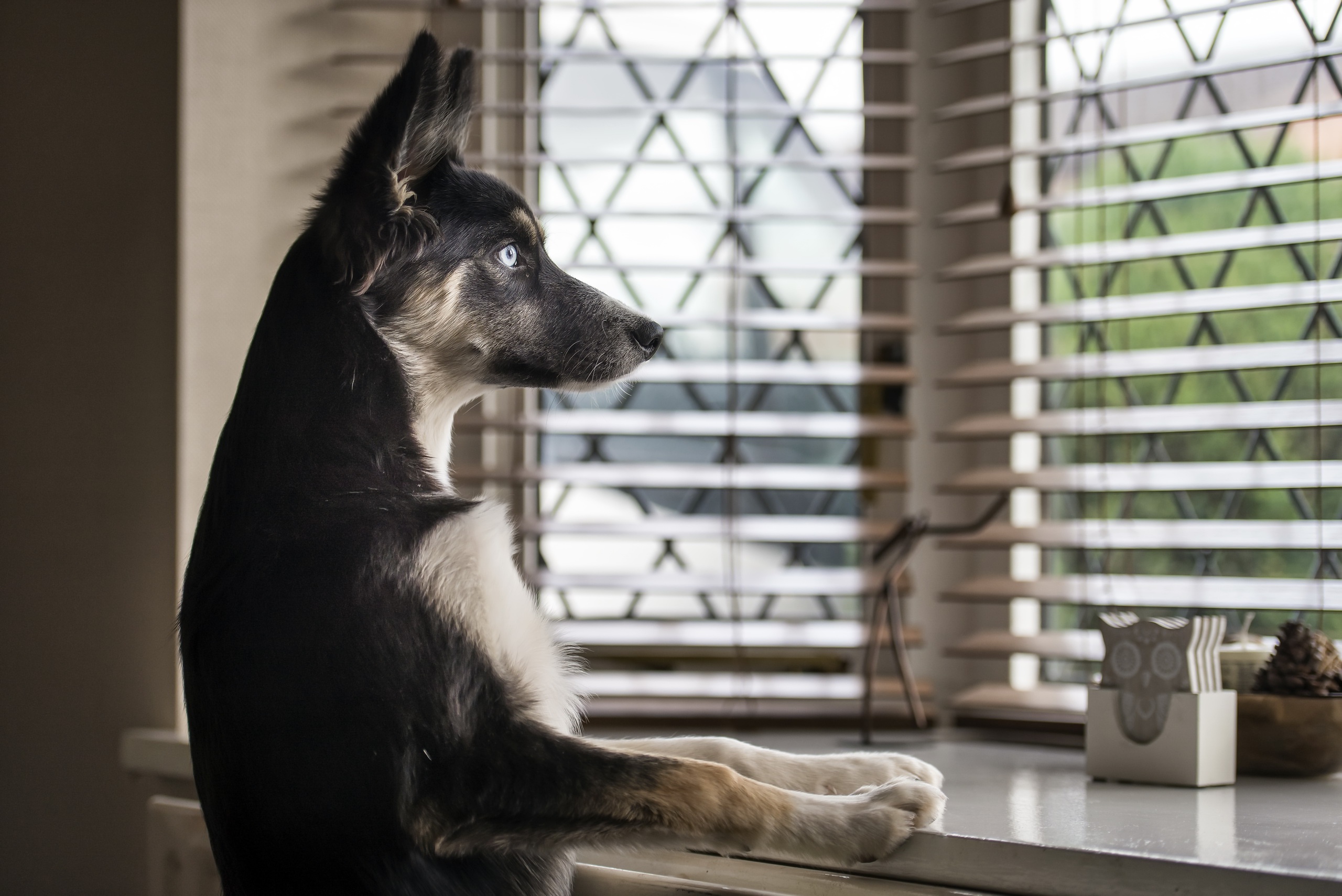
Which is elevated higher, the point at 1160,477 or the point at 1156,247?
the point at 1156,247

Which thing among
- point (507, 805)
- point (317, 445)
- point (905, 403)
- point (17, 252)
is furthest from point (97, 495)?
point (905, 403)

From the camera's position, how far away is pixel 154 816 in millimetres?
1628

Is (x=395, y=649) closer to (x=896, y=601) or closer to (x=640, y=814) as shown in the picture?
(x=640, y=814)

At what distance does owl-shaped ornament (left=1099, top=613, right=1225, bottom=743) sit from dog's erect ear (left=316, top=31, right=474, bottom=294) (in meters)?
0.91

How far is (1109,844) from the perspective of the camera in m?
1.02

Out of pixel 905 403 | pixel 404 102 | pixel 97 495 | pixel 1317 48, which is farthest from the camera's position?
pixel 905 403

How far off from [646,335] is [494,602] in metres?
0.40

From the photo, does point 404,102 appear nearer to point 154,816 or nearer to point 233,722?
point 233,722

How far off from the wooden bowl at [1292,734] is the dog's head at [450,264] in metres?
0.82

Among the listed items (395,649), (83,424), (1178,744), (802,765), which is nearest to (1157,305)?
(1178,744)

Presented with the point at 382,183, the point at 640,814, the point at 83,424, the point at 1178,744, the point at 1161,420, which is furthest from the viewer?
the point at 83,424

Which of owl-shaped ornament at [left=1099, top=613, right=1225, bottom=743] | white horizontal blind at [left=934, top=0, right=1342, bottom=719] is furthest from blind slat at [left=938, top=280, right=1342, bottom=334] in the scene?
owl-shaped ornament at [left=1099, top=613, right=1225, bottom=743]

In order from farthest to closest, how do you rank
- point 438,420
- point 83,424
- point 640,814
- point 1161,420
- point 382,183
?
point 83,424 → point 1161,420 → point 438,420 → point 382,183 → point 640,814

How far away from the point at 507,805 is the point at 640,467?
3.19 ft
